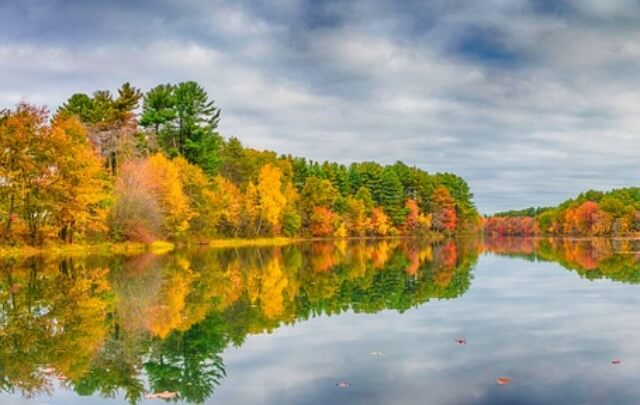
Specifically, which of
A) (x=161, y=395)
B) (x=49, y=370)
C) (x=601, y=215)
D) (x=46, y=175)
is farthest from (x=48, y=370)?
(x=601, y=215)

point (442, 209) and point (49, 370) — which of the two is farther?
point (442, 209)

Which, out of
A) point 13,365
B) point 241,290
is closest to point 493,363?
point 13,365

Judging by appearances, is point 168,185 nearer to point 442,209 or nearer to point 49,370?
point 49,370

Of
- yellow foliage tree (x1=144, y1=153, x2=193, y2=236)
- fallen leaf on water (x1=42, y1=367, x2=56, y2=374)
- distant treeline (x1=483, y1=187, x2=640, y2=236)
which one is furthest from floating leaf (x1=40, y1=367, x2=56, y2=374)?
distant treeline (x1=483, y1=187, x2=640, y2=236)

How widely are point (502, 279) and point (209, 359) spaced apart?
16.9m

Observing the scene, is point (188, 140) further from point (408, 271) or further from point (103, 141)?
point (408, 271)

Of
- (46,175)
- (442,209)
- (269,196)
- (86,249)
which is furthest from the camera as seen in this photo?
(442,209)

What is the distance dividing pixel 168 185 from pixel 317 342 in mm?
43556

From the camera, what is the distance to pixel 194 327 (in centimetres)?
1294

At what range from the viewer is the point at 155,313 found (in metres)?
14.7

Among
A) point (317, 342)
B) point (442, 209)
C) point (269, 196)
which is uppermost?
point (442, 209)

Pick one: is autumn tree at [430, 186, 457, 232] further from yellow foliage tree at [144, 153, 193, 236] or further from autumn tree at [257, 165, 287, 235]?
yellow foliage tree at [144, 153, 193, 236]

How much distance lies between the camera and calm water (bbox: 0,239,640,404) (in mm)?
8219

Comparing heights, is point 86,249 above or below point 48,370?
above
